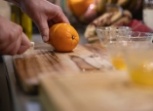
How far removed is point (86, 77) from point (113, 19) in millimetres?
795

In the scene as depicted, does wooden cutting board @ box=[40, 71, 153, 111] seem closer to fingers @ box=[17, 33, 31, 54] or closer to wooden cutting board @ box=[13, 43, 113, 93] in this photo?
wooden cutting board @ box=[13, 43, 113, 93]

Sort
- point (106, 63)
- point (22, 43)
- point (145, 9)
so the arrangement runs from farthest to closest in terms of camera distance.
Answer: point (145, 9) → point (22, 43) → point (106, 63)

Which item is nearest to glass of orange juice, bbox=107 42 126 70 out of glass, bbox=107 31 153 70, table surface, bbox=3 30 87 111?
glass, bbox=107 31 153 70

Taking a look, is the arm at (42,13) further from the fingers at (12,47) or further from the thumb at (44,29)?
the fingers at (12,47)

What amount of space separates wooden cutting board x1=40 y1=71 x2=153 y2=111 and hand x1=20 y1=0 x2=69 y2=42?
394 millimetres

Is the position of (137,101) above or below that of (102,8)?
below

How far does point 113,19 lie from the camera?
1310 millimetres

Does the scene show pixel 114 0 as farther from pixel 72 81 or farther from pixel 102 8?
pixel 72 81

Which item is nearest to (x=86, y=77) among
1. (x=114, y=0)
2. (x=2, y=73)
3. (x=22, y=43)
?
(x=22, y=43)

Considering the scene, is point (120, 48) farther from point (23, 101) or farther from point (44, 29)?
point (44, 29)

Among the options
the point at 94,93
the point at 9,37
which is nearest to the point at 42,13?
the point at 9,37

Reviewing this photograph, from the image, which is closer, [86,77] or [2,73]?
[86,77]

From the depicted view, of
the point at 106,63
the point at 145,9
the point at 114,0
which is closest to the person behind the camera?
the point at 106,63

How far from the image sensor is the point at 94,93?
48cm
